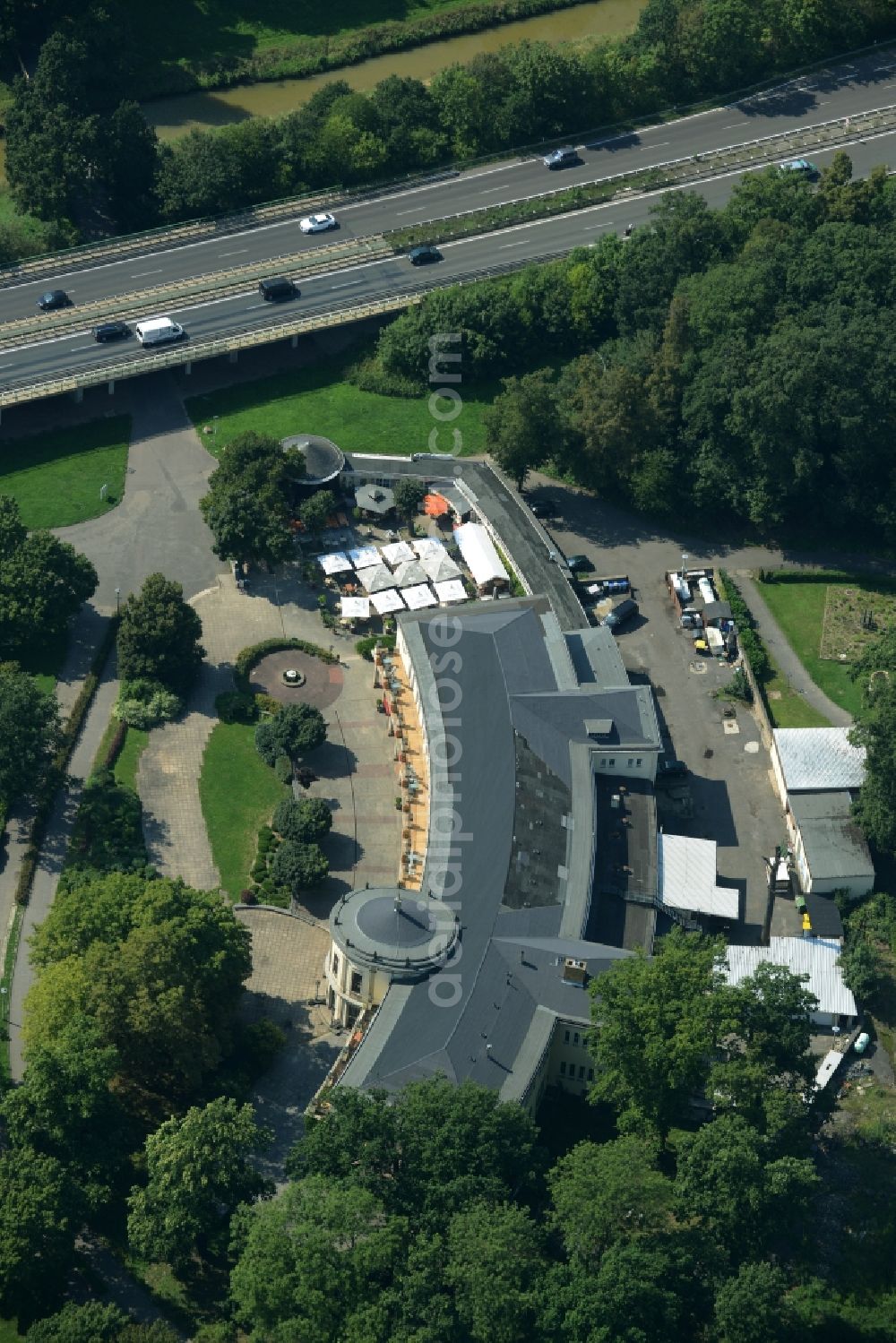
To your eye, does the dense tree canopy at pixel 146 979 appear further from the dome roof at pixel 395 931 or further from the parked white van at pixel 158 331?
the parked white van at pixel 158 331

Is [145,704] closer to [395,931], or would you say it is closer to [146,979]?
[146,979]

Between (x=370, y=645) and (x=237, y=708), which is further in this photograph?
(x=370, y=645)

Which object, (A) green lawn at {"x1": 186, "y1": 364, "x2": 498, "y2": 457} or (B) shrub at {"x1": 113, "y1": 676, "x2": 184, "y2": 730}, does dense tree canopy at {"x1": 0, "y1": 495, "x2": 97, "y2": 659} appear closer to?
(B) shrub at {"x1": 113, "y1": 676, "x2": 184, "y2": 730}

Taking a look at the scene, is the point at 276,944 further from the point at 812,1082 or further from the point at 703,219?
the point at 703,219

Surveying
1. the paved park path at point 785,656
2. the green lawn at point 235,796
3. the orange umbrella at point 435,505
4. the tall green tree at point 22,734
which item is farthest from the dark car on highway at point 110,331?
the paved park path at point 785,656

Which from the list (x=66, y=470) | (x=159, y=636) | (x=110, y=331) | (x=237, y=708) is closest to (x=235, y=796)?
(x=237, y=708)

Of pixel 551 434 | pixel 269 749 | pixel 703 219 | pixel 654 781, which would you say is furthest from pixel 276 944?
pixel 703 219
